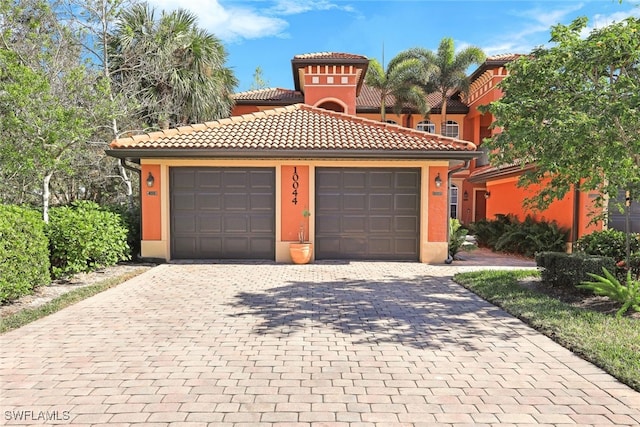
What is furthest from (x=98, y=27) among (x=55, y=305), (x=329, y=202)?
(x=55, y=305)

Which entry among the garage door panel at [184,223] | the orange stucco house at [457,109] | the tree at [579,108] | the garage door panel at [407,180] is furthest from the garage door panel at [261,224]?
the orange stucco house at [457,109]

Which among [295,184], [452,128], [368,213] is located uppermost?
[452,128]

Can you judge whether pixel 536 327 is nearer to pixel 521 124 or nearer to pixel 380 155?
pixel 521 124

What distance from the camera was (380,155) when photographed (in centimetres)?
991

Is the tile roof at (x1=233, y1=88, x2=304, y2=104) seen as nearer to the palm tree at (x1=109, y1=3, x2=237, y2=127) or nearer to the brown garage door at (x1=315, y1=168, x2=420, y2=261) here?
the palm tree at (x1=109, y1=3, x2=237, y2=127)

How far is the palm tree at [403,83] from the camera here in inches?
844

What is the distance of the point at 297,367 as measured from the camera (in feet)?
12.8

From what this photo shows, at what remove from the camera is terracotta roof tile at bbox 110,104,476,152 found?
32.4 ft

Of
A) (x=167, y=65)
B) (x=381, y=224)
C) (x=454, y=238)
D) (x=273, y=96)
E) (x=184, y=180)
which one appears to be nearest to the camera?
(x=184, y=180)

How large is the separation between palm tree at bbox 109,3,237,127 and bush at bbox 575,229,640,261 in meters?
12.3

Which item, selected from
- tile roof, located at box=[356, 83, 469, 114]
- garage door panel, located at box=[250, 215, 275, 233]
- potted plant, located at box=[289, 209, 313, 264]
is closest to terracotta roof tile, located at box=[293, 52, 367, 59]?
tile roof, located at box=[356, 83, 469, 114]

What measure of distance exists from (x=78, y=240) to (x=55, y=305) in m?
1.82

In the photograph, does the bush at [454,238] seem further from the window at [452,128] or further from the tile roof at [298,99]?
the window at [452,128]

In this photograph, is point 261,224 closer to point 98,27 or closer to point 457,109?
point 98,27
